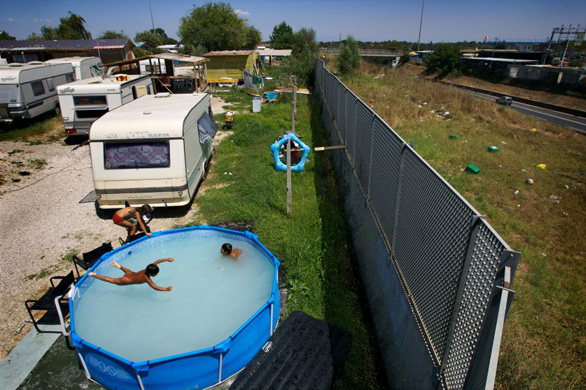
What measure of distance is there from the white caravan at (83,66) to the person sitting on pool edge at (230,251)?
19905mm

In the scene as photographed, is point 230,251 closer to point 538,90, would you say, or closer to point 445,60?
point 538,90

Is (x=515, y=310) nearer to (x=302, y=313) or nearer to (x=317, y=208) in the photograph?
(x=302, y=313)

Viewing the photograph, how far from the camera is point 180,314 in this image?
614 cm

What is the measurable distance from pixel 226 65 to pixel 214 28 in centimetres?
3058

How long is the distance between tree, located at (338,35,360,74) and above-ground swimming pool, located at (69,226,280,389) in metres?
28.1

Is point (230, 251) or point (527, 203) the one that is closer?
point (230, 251)

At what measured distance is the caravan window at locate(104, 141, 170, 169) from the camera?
876cm

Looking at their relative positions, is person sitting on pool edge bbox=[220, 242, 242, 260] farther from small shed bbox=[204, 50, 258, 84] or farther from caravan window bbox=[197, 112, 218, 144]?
small shed bbox=[204, 50, 258, 84]

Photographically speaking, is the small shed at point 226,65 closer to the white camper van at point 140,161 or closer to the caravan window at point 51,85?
the caravan window at point 51,85

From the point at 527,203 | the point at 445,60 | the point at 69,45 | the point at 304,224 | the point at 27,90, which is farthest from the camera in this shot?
the point at 445,60

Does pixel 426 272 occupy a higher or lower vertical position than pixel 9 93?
lower

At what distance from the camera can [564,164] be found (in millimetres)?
12562

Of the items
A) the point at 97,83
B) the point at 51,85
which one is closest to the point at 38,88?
the point at 51,85

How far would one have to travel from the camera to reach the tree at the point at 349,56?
31.6m
